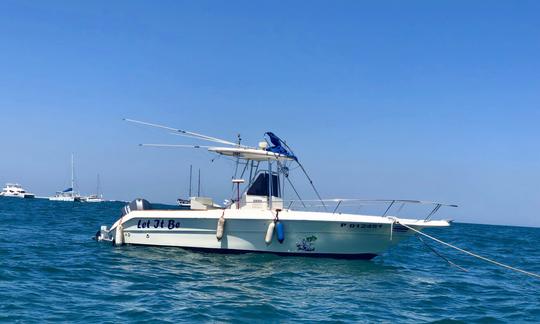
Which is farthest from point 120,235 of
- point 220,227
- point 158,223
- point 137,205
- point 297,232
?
point 297,232

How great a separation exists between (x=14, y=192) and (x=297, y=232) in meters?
124

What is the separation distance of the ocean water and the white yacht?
11630 centimetres

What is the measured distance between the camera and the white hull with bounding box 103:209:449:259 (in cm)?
1714

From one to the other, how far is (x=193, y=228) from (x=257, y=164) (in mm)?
3528

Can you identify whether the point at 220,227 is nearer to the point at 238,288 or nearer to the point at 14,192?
the point at 238,288

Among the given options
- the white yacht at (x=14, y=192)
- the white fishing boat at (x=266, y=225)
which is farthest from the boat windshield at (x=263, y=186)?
the white yacht at (x=14, y=192)

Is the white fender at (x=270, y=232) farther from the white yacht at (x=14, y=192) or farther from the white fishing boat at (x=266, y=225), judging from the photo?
the white yacht at (x=14, y=192)

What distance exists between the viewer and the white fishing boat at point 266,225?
17.2 meters

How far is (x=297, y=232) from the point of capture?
1734cm

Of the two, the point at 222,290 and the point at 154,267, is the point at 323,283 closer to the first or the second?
the point at 222,290

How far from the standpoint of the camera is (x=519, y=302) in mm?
12828

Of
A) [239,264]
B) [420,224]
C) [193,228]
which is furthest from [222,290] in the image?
[420,224]

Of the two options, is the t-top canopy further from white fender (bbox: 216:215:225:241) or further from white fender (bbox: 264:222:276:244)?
white fender (bbox: 264:222:276:244)

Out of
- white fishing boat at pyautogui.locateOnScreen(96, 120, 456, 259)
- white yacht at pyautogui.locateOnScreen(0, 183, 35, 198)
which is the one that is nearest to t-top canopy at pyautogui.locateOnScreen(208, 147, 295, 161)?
white fishing boat at pyautogui.locateOnScreen(96, 120, 456, 259)
